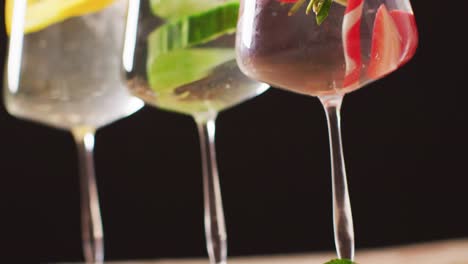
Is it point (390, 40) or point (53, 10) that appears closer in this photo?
point (390, 40)

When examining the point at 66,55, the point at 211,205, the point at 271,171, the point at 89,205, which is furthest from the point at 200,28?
the point at 271,171

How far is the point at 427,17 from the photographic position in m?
1.97

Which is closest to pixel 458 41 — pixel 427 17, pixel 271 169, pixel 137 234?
pixel 427 17

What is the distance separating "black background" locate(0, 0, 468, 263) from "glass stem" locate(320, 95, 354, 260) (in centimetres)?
119

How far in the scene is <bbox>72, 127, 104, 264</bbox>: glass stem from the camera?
53.4 inches

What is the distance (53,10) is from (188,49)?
36 cm

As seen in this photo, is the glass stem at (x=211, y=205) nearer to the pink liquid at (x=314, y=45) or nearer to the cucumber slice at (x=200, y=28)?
the cucumber slice at (x=200, y=28)

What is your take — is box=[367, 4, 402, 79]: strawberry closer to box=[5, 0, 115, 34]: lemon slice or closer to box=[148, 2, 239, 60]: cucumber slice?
box=[148, 2, 239, 60]: cucumber slice

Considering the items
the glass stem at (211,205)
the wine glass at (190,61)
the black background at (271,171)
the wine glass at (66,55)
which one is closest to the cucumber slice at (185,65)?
the wine glass at (190,61)

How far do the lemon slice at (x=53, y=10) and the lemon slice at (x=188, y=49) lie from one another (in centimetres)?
26

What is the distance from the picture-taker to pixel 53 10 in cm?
127

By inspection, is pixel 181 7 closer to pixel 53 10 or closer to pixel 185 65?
pixel 185 65

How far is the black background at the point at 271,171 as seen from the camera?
2.02 metres

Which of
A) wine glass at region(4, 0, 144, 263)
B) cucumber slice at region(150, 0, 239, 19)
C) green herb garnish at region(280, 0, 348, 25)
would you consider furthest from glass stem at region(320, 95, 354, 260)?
wine glass at region(4, 0, 144, 263)
